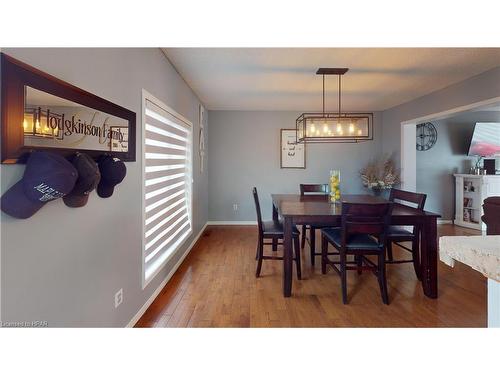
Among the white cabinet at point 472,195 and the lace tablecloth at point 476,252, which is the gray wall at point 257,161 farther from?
the lace tablecloth at point 476,252

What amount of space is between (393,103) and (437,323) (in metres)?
4.24

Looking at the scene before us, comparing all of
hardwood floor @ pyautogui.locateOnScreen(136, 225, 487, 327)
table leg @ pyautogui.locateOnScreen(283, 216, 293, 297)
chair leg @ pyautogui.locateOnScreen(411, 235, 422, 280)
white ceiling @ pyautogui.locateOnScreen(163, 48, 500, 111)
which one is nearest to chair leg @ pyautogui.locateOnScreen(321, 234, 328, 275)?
hardwood floor @ pyautogui.locateOnScreen(136, 225, 487, 327)

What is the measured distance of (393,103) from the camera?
5223 mm

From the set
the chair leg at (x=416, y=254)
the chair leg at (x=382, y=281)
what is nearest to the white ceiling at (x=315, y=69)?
the chair leg at (x=416, y=254)

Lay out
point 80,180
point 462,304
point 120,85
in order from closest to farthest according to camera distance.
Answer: point 80,180
point 120,85
point 462,304

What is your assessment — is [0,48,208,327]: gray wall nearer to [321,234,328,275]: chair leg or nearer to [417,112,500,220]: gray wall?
[321,234,328,275]: chair leg

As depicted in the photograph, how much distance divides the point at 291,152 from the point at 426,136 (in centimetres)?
284

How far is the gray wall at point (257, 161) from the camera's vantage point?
227 inches

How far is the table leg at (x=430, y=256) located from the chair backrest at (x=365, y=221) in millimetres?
465

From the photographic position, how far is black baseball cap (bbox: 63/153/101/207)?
4.19 feet

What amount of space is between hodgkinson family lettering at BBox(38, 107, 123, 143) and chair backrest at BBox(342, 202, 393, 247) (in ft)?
6.16

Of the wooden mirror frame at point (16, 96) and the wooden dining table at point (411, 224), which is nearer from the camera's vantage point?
the wooden mirror frame at point (16, 96)

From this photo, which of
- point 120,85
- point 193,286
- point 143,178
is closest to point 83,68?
point 120,85
